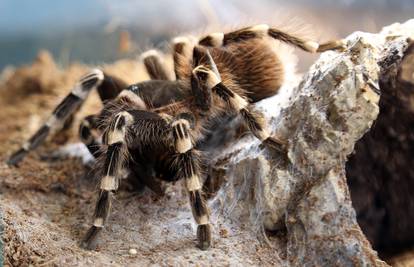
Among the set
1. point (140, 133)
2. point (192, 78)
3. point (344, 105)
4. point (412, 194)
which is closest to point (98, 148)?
point (140, 133)

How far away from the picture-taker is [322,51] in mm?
3000

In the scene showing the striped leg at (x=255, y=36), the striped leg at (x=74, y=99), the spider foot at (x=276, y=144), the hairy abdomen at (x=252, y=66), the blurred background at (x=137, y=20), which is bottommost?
the spider foot at (x=276, y=144)

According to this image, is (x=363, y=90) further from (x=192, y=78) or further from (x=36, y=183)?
(x=36, y=183)

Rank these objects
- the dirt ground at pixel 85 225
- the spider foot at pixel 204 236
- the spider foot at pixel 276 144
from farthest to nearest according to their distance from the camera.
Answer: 1. the spider foot at pixel 276 144
2. the spider foot at pixel 204 236
3. the dirt ground at pixel 85 225

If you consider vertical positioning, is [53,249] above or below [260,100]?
below

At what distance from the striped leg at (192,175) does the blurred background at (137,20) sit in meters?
1.08

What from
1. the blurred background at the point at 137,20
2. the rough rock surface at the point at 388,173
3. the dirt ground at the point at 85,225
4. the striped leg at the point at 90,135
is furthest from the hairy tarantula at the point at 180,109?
the rough rock surface at the point at 388,173

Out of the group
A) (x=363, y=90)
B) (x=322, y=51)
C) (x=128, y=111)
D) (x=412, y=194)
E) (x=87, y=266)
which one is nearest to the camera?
(x=87, y=266)

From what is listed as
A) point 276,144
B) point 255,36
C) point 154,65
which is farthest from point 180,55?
point 276,144

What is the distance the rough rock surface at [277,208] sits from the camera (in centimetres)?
238

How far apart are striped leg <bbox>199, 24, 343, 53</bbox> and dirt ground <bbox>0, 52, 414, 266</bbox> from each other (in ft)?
2.90

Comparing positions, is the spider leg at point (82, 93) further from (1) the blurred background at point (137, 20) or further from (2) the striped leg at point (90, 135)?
(1) the blurred background at point (137, 20)

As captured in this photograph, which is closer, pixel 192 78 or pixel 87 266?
pixel 87 266

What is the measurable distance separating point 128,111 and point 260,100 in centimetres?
95
